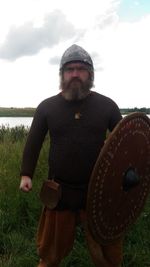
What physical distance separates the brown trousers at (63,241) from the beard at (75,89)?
2.80 feet

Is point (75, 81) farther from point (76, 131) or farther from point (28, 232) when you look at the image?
point (28, 232)

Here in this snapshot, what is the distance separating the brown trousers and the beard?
0.85 m

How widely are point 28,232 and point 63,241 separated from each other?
4.51 ft

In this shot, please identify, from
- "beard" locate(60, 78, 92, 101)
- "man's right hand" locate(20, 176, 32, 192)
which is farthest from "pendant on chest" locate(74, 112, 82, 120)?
"man's right hand" locate(20, 176, 32, 192)

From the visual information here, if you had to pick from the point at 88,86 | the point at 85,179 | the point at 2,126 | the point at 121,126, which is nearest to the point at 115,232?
the point at 85,179

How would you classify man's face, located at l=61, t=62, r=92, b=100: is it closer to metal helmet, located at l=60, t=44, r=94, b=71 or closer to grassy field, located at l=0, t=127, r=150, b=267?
metal helmet, located at l=60, t=44, r=94, b=71

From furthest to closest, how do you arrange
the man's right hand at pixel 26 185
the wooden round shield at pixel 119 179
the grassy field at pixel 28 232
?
the grassy field at pixel 28 232 → the man's right hand at pixel 26 185 → the wooden round shield at pixel 119 179

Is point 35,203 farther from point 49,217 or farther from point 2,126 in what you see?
point 2,126

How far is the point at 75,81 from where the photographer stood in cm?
371

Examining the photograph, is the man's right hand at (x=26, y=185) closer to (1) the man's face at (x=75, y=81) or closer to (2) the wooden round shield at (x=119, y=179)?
(2) the wooden round shield at (x=119, y=179)

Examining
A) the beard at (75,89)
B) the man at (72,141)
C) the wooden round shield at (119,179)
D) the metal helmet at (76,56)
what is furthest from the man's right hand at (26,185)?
the metal helmet at (76,56)

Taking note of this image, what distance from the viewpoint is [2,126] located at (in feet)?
43.4

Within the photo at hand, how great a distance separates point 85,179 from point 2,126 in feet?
32.0

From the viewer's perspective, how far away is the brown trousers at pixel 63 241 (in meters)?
3.75
